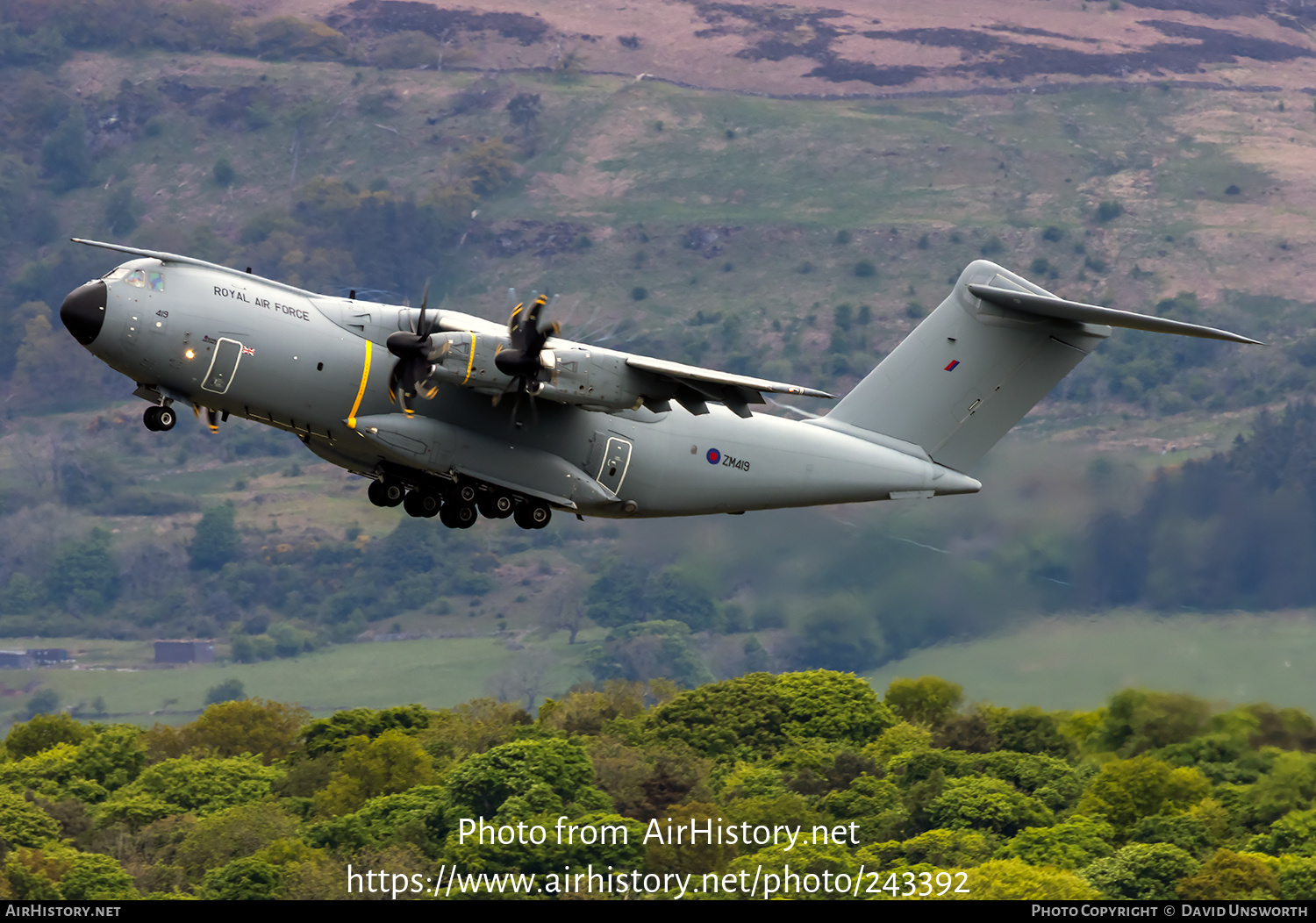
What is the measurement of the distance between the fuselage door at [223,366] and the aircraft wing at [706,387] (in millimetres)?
6252

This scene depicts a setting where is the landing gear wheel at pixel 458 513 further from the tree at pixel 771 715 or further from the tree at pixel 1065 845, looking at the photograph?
the tree at pixel 771 715

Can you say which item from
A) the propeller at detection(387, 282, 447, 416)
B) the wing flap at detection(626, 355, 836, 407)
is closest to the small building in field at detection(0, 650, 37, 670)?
the propeller at detection(387, 282, 447, 416)

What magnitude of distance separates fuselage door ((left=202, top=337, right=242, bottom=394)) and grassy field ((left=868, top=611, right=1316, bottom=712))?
30.9 metres

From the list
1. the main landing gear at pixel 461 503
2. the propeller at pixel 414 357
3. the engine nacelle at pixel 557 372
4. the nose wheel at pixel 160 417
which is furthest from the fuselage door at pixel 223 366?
the main landing gear at pixel 461 503

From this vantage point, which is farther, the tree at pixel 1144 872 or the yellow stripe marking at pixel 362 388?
the tree at pixel 1144 872

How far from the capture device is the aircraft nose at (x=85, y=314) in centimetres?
2925

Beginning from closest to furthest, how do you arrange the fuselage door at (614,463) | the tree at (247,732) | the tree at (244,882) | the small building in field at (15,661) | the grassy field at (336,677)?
the fuselage door at (614,463)
the tree at (244,882)
the tree at (247,732)
the grassy field at (336,677)
the small building in field at (15,661)

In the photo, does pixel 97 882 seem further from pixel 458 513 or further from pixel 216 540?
pixel 216 540

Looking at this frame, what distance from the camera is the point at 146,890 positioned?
56.7m

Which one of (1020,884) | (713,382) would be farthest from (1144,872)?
(713,382)

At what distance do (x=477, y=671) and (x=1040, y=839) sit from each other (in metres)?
80.9

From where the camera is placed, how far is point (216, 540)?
17000 centimetres

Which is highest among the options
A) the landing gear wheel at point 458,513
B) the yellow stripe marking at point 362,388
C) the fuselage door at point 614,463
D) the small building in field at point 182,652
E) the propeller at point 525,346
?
the propeller at point 525,346
